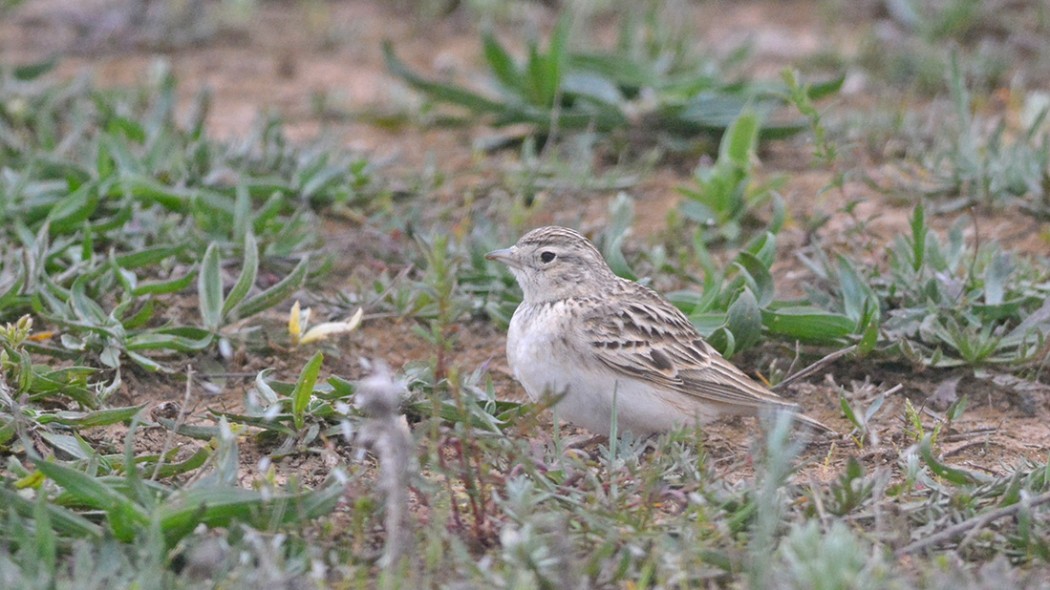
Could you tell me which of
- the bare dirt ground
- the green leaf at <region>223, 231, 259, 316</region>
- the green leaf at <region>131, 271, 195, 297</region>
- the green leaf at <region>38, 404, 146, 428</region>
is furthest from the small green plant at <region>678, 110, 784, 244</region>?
the green leaf at <region>38, 404, 146, 428</region>

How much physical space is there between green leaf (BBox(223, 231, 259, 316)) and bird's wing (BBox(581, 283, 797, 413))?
1.51m

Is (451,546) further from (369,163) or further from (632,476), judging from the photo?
(369,163)

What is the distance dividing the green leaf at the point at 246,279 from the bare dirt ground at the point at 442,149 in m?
0.26

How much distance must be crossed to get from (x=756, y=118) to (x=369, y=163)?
2191 mm

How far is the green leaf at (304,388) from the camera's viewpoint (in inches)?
199

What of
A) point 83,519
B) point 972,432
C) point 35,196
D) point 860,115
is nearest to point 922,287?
point 972,432

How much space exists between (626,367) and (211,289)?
1.89 m

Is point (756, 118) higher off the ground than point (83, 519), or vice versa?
point (756, 118)

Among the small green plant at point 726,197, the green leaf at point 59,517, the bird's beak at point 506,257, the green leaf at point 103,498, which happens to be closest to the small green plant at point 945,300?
the small green plant at point 726,197

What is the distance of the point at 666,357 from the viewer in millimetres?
5445

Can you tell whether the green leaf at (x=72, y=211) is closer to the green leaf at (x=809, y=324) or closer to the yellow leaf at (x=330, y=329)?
the yellow leaf at (x=330, y=329)

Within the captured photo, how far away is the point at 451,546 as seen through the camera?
4180 millimetres

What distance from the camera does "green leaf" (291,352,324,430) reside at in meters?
5.05

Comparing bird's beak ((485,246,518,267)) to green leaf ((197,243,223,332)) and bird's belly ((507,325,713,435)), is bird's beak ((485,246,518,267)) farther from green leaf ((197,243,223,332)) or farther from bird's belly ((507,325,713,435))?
green leaf ((197,243,223,332))
